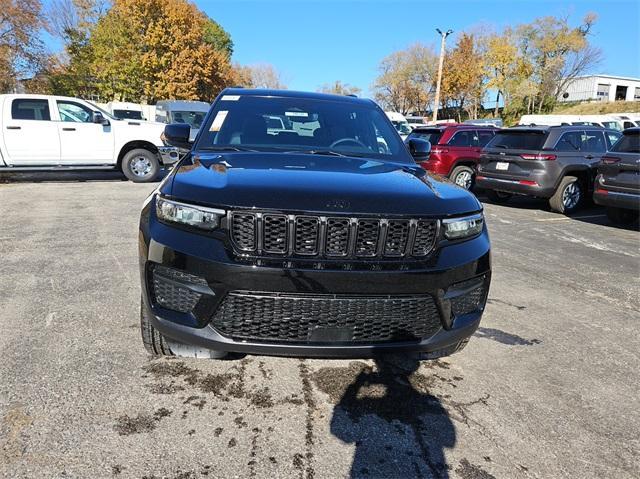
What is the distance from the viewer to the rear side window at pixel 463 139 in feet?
37.6

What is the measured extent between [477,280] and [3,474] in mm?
2366

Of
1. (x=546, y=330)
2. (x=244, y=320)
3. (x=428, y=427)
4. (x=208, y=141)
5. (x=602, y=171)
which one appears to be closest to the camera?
(x=244, y=320)

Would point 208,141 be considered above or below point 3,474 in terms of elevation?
above

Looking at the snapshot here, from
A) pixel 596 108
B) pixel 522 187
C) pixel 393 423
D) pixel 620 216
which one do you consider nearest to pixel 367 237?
pixel 393 423

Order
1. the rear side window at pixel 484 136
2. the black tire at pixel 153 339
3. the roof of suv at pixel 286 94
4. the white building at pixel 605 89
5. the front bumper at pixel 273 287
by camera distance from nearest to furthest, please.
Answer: the front bumper at pixel 273 287 < the black tire at pixel 153 339 < the roof of suv at pixel 286 94 < the rear side window at pixel 484 136 < the white building at pixel 605 89

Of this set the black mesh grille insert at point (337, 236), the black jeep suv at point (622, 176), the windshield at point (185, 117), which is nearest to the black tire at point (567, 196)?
the black jeep suv at point (622, 176)

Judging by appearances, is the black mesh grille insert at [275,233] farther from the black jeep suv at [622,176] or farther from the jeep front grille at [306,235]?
the black jeep suv at [622,176]

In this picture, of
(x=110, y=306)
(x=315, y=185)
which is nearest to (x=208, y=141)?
(x=315, y=185)

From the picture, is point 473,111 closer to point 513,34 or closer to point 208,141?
point 513,34

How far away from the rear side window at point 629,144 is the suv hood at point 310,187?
20.9 ft

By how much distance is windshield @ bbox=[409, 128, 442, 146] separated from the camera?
1194 cm

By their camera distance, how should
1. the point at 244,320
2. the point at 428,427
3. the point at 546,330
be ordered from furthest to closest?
the point at 546,330 < the point at 428,427 < the point at 244,320

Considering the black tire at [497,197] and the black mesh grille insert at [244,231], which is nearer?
the black mesh grille insert at [244,231]

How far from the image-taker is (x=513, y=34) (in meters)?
44.0
